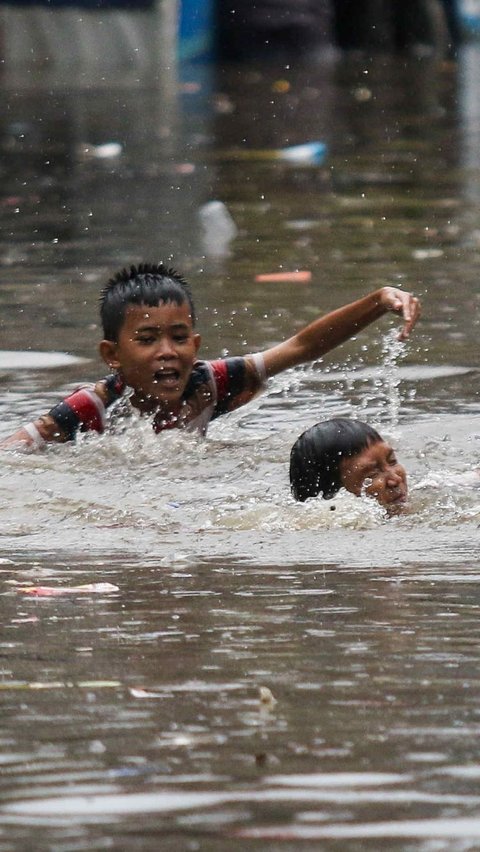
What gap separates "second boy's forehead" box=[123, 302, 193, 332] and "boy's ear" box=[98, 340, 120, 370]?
0.12 meters

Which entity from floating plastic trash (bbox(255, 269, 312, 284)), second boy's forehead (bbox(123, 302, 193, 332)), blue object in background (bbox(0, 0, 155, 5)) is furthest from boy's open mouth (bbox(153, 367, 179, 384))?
blue object in background (bbox(0, 0, 155, 5))

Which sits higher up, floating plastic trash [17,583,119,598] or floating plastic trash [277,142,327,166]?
floating plastic trash [277,142,327,166]

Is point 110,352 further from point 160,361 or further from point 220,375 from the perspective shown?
point 220,375

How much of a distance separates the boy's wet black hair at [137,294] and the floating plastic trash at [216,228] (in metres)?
4.69

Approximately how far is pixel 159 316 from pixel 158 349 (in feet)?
0.44

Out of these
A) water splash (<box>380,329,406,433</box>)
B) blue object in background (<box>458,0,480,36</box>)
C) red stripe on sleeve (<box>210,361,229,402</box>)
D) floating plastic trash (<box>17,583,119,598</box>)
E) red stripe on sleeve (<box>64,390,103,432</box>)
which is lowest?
water splash (<box>380,329,406,433</box>)

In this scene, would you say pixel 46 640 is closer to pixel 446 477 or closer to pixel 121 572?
pixel 121 572

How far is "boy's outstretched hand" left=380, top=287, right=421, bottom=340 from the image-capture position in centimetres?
665

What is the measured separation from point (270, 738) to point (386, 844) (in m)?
0.60

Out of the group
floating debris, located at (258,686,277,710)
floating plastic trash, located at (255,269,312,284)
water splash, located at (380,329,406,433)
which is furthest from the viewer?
floating plastic trash, located at (255,269,312,284)

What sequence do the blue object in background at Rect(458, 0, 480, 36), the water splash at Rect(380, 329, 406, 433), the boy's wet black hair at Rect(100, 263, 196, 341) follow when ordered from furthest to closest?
the blue object in background at Rect(458, 0, 480, 36) → the water splash at Rect(380, 329, 406, 433) → the boy's wet black hair at Rect(100, 263, 196, 341)

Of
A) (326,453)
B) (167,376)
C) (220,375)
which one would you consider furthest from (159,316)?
(326,453)

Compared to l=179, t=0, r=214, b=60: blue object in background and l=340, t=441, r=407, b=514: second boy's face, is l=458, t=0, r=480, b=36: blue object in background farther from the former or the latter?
l=340, t=441, r=407, b=514: second boy's face

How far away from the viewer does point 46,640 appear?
15.1 ft
